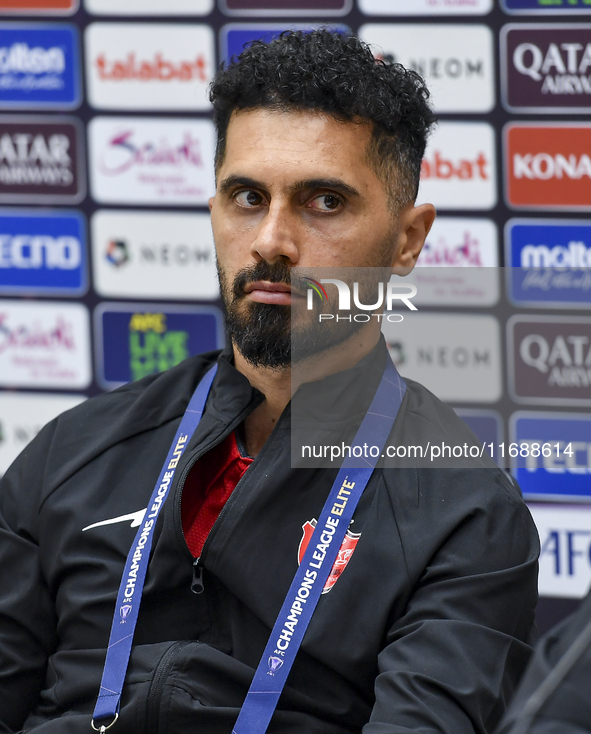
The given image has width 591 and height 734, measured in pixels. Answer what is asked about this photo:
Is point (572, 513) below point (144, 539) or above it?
below

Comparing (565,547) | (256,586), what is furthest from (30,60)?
(565,547)

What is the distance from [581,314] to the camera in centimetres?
209

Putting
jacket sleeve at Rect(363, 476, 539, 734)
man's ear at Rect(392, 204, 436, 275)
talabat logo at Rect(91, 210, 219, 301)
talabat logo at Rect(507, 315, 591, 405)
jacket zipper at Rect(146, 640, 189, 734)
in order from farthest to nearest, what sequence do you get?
talabat logo at Rect(91, 210, 219, 301) < talabat logo at Rect(507, 315, 591, 405) < man's ear at Rect(392, 204, 436, 275) < jacket zipper at Rect(146, 640, 189, 734) < jacket sleeve at Rect(363, 476, 539, 734)

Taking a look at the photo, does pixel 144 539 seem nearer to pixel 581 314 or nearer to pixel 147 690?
pixel 147 690

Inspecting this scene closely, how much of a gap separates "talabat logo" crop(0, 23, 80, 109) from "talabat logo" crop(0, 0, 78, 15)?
0.03m

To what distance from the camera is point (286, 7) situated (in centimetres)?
214

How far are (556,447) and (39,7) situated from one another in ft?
5.65

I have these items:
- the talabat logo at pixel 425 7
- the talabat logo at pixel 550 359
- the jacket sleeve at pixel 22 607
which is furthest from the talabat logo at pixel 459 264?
the jacket sleeve at pixel 22 607

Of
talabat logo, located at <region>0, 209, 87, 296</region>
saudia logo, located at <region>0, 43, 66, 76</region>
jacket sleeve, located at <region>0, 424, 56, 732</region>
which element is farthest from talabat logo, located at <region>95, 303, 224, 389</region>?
jacket sleeve, located at <region>0, 424, 56, 732</region>

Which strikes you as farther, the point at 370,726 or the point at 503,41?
the point at 503,41

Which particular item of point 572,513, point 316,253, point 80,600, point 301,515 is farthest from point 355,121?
point 572,513

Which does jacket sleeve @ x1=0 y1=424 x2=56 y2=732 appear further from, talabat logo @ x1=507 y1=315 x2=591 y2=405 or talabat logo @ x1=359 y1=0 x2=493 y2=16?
talabat logo @ x1=359 y1=0 x2=493 y2=16

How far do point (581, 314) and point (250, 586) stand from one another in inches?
49.0

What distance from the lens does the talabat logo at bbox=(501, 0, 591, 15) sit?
199 centimetres
